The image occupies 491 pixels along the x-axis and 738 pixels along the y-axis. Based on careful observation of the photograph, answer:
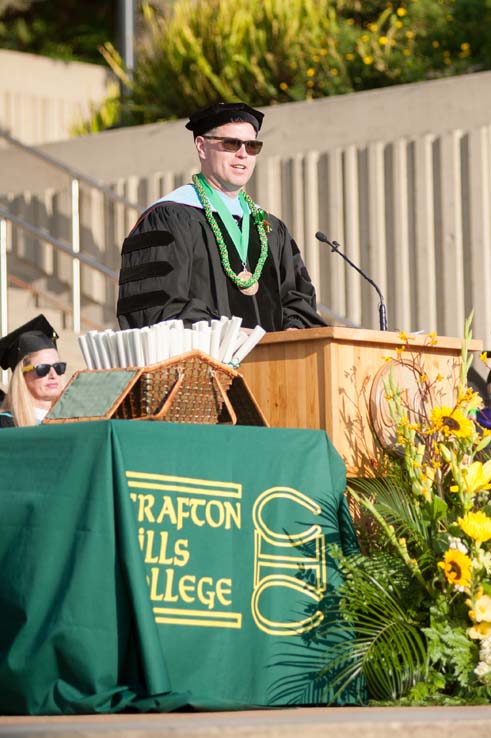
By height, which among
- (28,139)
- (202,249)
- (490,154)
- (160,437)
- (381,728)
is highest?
(28,139)

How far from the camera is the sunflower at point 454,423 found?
16.5 feet

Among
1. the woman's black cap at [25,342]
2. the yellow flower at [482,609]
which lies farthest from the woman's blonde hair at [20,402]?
the yellow flower at [482,609]

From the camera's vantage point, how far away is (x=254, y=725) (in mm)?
3955

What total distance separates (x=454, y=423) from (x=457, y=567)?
55 centimetres

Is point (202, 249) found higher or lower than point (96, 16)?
lower

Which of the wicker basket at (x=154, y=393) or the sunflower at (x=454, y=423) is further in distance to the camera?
the sunflower at (x=454, y=423)

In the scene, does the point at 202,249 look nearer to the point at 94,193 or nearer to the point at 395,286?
the point at 395,286

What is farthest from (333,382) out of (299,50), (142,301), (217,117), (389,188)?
(299,50)

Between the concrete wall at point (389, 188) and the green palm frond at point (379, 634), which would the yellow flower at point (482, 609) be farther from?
the concrete wall at point (389, 188)

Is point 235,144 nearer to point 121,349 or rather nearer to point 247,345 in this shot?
point 247,345

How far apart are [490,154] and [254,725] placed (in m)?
7.13

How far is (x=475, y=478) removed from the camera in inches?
196

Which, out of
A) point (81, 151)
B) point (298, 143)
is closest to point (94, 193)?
point (81, 151)

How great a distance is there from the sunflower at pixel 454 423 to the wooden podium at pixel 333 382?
217 millimetres
